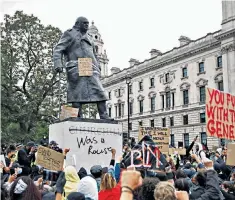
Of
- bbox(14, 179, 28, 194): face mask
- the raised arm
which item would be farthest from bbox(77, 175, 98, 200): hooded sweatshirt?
the raised arm

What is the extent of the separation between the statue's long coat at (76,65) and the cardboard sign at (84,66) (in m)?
0.11

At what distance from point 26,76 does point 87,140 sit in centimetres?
1747

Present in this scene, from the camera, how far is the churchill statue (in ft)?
28.3

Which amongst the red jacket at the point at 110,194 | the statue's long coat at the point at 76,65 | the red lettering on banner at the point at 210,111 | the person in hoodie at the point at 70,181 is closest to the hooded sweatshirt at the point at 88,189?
the red jacket at the point at 110,194

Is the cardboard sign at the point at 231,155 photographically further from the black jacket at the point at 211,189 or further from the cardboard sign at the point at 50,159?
the cardboard sign at the point at 50,159

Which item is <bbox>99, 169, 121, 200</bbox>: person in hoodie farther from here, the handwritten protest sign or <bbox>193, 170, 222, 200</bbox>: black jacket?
the handwritten protest sign

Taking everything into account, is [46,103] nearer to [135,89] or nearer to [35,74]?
[35,74]

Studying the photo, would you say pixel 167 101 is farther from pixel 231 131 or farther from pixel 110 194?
pixel 110 194

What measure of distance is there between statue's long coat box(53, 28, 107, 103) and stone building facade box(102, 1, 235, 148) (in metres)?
28.7

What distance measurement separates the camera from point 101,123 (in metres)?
8.40

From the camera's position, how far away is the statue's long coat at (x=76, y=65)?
8617mm

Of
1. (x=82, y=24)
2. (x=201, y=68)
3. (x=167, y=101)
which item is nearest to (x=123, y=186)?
(x=82, y=24)

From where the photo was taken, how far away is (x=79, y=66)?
8.59 metres

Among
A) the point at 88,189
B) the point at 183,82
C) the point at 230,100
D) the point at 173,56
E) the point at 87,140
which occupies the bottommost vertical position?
the point at 88,189
